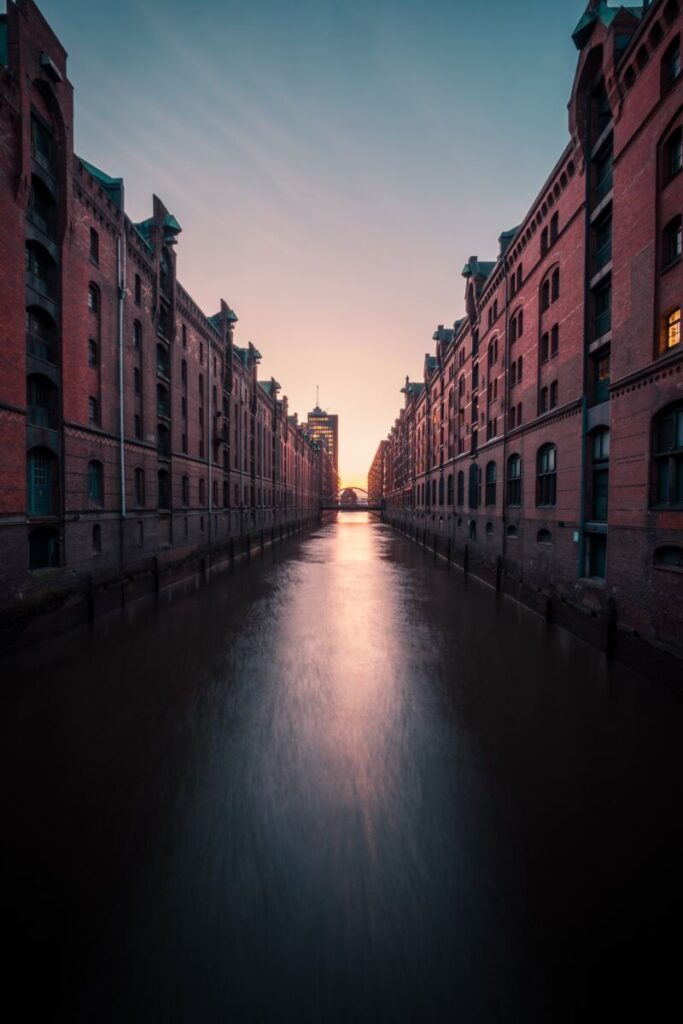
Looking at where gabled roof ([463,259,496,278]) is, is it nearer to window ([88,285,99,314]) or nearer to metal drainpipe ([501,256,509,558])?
metal drainpipe ([501,256,509,558])

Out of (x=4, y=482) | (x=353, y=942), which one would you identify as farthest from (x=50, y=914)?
(x=4, y=482)

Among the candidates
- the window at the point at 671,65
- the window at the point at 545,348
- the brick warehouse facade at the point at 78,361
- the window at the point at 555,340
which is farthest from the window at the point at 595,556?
the brick warehouse facade at the point at 78,361

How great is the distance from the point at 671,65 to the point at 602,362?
660 centimetres

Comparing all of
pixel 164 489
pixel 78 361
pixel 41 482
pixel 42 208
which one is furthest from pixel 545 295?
pixel 164 489

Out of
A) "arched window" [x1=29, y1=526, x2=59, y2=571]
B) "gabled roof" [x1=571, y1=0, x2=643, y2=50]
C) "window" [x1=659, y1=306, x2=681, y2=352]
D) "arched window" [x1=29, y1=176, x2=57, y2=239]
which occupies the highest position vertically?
"gabled roof" [x1=571, y1=0, x2=643, y2=50]

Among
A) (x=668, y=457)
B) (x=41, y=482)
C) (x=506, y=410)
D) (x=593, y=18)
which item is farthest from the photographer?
(x=506, y=410)

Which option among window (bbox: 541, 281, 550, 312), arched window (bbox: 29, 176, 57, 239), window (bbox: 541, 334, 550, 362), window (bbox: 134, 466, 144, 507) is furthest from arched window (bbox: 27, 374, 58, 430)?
window (bbox: 541, 281, 550, 312)

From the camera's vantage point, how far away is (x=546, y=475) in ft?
54.1

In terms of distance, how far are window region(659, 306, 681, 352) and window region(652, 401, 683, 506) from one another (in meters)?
1.49

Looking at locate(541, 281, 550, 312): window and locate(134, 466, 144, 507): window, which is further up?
locate(541, 281, 550, 312): window

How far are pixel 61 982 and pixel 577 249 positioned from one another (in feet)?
62.5

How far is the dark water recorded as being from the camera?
10.4 feet

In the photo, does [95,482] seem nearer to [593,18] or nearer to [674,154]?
[674,154]

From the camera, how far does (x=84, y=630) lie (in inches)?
472
